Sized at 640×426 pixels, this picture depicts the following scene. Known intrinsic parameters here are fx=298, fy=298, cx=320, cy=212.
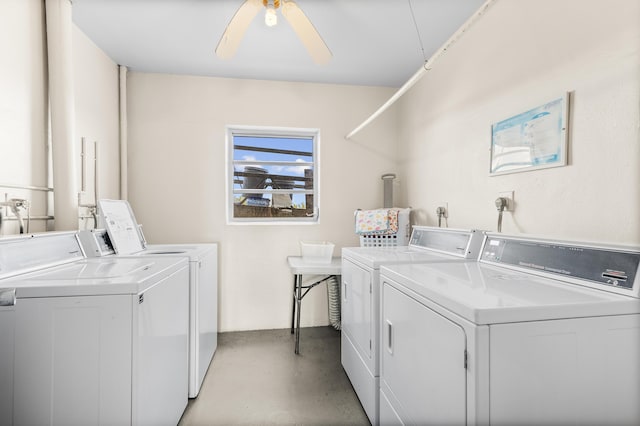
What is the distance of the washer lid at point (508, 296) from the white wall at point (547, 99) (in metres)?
0.46

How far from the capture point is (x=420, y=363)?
1.16 metres

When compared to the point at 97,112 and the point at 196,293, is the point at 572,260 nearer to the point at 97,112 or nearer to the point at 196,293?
the point at 196,293

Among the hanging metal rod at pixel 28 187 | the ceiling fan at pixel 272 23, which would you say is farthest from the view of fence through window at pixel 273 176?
the hanging metal rod at pixel 28 187

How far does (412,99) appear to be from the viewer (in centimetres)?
296

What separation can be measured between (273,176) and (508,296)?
2.55 meters

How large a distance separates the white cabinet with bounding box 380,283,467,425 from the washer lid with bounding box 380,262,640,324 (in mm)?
82

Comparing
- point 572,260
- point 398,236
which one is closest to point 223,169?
point 398,236

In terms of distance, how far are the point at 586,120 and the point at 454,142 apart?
0.96 metres

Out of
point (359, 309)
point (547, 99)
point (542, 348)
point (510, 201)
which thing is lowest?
point (359, 309)

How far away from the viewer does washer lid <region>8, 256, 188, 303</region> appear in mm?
1102

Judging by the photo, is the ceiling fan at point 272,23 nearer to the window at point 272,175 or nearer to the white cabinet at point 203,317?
the window at point 272,175

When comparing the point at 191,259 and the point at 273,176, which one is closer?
the point at 191,259

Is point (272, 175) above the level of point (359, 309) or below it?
above

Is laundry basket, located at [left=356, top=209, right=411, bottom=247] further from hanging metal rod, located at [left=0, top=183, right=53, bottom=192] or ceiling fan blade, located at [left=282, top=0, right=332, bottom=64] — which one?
hanging metal rod, located at [left=0, top=183, right=53, bottom=192]
